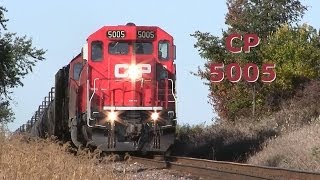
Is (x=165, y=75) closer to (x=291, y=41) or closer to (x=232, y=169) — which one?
(x=232, y=169)

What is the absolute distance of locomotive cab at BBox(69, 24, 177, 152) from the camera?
651 inches

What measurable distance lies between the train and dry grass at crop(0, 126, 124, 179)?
5161 millimetres

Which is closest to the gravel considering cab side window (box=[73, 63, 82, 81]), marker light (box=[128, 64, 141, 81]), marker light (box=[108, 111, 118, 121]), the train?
the train

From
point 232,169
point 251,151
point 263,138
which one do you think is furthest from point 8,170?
point 263,138

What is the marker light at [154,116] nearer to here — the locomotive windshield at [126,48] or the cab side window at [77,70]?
the locomotive windshield at [126,48]

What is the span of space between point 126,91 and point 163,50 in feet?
4.73

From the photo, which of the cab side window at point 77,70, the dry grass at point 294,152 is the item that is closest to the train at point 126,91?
the cab side window at point 77,70

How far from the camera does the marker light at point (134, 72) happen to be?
17.3 meters

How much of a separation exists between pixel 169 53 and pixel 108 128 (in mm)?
2600

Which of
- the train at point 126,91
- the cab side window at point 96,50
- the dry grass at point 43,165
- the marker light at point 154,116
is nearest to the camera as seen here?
the dry grass at point 43,165

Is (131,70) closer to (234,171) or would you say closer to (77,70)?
(77,70)

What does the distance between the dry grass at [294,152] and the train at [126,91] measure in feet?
8.26

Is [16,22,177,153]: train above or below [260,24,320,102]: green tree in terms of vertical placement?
below

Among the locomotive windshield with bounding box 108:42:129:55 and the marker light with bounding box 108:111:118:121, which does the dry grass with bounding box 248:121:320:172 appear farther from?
the locomotive windshield with bounding box 108:42:129:55
